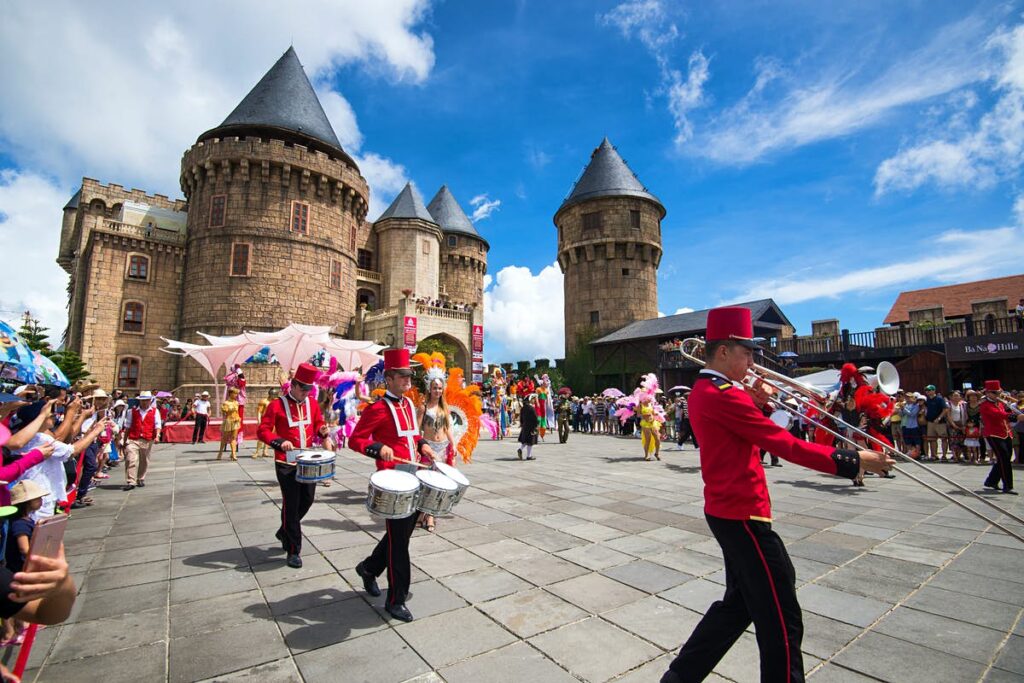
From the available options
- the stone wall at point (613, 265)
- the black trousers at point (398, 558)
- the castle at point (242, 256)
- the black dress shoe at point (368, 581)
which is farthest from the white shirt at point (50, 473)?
the stone wall at point (613, 265)

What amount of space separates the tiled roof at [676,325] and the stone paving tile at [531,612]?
2710 centimetres

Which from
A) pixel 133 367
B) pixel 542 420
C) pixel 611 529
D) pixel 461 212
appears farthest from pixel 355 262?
pixel 611 529

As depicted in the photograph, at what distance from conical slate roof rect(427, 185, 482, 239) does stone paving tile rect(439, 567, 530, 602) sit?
46.1 metres

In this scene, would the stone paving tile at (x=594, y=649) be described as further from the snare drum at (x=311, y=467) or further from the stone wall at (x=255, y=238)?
the stone wall at (x=255, y=238)

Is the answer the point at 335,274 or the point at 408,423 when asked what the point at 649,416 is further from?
the point at 335,274

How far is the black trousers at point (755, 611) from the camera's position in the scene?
226 centimetres

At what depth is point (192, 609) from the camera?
3.82m

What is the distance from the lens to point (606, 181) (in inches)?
1785

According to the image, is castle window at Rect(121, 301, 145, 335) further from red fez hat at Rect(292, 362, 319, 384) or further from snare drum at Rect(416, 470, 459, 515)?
snare drum at Rect(416, 470, 459, 515)

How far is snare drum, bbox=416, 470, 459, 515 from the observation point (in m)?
3.74

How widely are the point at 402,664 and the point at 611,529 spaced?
360 cm

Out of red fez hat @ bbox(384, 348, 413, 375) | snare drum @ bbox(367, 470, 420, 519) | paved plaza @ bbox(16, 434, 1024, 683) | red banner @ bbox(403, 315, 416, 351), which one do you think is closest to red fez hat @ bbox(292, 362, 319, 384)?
red fez hat @ bbox(384, 348, 413, 375)

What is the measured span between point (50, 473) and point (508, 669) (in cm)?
429

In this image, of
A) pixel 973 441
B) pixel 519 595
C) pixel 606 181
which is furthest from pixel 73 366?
pixel 606 181
